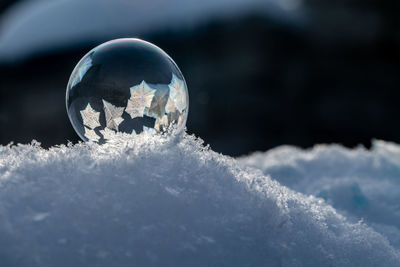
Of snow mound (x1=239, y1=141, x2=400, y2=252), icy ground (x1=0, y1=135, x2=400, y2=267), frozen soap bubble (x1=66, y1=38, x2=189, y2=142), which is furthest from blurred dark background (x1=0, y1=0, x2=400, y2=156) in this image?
icy ground (x1=0, y1=135, x2=400, y2=267)

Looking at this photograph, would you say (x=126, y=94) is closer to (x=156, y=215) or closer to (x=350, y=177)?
(x=156, y=215)

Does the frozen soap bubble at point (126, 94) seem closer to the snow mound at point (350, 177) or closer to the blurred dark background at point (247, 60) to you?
the snow mound at point (350, 177)

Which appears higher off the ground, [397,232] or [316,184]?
[316,184]

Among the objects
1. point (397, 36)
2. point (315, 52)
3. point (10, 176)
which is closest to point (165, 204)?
point (10, 176)

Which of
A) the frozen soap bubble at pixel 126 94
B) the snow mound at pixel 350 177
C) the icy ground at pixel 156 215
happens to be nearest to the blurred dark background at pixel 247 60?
the snow mound at pixel 350 177

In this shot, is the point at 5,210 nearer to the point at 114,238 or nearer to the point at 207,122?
the point at 114,238

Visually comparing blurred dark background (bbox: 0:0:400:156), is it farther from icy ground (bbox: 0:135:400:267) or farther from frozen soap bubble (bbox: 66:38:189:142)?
icy ground (bbox: 0:135:400:267)
